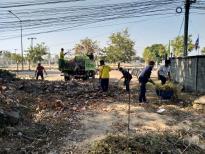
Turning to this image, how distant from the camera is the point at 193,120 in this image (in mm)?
13414

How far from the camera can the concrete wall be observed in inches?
837

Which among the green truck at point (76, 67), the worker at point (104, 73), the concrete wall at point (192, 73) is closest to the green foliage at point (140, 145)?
the worker at point (104, 73)

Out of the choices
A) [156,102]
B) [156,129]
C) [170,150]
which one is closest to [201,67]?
[156,102]

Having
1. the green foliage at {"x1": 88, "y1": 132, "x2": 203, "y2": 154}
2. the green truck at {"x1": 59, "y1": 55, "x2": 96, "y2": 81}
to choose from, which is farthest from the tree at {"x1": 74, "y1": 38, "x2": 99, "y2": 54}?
the green foliage at {"x1": 88, "y1": 132, "x2": 203, "y2": 154}

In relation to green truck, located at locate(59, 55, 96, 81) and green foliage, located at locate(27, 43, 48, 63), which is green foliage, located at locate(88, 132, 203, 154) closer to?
green truck, located at locate(59, 55, 96, 81)

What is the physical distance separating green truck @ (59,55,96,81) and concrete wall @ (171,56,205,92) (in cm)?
690

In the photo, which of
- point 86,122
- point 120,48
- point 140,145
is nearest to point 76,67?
point 86,122

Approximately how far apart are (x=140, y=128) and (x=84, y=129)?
5.48 feet

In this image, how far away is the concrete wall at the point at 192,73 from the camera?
21266 mm

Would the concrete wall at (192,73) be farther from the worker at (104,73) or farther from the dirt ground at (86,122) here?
the worker at (104,73)

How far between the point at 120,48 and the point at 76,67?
45.8 metres

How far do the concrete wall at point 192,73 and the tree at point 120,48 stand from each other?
46316mm

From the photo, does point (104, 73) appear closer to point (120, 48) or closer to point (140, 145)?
point (140, 145)

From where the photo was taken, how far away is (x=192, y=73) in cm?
2316
